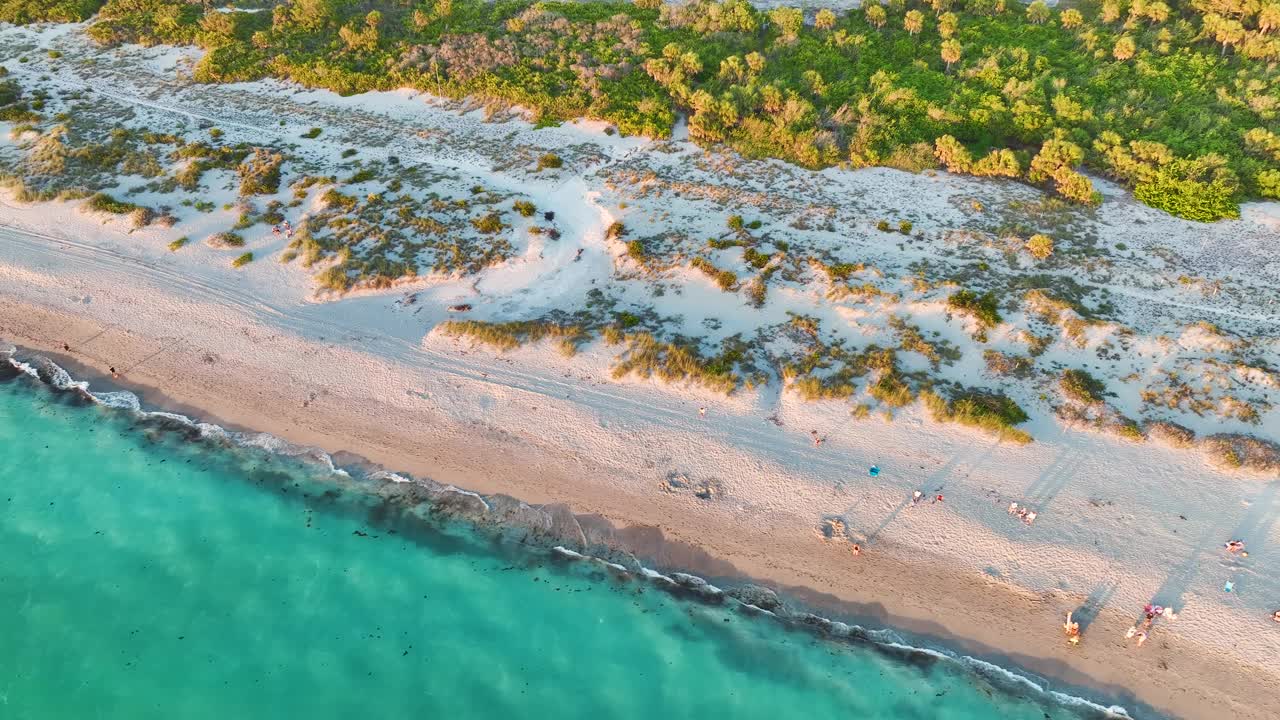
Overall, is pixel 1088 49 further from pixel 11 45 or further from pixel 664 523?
pixel 11 45

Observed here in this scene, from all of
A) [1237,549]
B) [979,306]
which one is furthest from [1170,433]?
[979,306]

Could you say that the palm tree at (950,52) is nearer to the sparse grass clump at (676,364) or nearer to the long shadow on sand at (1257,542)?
the sparse grass clump at (676,364)

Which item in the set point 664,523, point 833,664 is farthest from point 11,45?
Result: point 833,664

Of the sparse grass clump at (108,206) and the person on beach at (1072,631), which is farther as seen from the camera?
the sparse grass clump at (108,206)

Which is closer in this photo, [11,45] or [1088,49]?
[1088,49]

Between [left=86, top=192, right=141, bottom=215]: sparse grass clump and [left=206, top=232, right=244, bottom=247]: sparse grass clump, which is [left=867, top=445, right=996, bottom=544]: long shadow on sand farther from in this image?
[left=86, top=192, right=141, bottom=215]: sparse grass clump

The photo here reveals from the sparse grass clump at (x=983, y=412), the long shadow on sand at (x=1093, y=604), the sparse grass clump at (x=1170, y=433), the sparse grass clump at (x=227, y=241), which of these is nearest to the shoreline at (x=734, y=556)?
the long shadow on sand at (x=1093, y=604)
